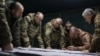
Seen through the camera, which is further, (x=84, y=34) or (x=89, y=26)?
(x=89, y=26)

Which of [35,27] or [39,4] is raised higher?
[39,4]

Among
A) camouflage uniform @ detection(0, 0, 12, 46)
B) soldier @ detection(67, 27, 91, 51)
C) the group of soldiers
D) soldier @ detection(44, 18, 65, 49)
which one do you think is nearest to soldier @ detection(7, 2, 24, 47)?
the group of soldiers

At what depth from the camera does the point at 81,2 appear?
4.69m

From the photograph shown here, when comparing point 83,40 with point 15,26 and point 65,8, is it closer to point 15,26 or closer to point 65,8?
point 15,26

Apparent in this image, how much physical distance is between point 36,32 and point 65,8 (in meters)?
0.98

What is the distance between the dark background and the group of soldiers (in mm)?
204

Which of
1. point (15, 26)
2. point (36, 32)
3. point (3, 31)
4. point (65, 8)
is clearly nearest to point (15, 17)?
point (15, 26)

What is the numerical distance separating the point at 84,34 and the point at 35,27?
50.0 inches

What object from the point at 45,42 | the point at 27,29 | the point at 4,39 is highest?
the point at 4,39

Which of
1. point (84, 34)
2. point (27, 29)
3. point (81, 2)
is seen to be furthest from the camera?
point (81, 2)

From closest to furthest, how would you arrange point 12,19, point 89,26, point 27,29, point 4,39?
point 4,39, point 12,19, point 27,29, point 89,26

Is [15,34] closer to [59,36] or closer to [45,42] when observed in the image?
[45,42]

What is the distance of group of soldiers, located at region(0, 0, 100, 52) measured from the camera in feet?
6.18

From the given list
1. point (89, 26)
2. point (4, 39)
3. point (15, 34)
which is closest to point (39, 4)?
point (89, 26)
